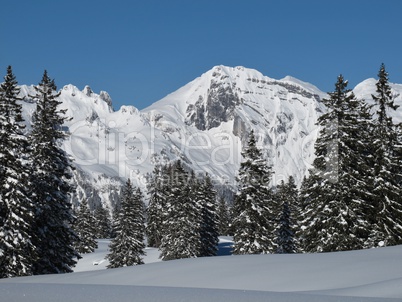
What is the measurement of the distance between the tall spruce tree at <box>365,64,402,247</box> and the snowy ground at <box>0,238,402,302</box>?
45.9 feet

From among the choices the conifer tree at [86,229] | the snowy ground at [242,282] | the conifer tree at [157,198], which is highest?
the conifer tree at [157,198]

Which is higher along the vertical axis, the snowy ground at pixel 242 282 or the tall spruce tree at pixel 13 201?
the tall spruce tree at pixel 13 201

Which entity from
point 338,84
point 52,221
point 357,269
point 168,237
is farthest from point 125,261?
point 357,269

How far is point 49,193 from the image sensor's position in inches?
1065

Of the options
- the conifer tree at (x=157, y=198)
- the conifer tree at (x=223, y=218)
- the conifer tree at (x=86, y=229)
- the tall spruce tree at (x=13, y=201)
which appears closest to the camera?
the tall spruce tree at (x=13, y=201)

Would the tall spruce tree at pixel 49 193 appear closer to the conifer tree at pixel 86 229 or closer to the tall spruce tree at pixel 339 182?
the tall spruce tree at pixel 339 182

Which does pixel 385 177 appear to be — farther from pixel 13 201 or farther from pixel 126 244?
pixel 126 244

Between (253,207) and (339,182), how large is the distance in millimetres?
10319

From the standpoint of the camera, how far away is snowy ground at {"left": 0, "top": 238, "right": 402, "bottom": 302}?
733 centimetres

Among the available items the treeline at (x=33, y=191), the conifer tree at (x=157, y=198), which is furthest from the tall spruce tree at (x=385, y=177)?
the conifer tree at (x=157, y=198)

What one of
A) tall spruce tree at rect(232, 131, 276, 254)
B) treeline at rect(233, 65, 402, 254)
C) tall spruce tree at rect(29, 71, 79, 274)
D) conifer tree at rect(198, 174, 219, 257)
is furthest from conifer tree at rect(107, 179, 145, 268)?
treeline at rect(233, 65, 402, 254)

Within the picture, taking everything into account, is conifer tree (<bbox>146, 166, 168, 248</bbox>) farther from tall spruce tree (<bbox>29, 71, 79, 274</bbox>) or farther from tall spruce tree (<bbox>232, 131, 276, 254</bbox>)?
tall spruce tree (<bbox>29, 71, 79, 274</bbox>)

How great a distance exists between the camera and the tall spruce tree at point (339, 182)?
85.9 feet

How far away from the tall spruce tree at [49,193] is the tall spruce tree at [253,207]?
44.9ft
